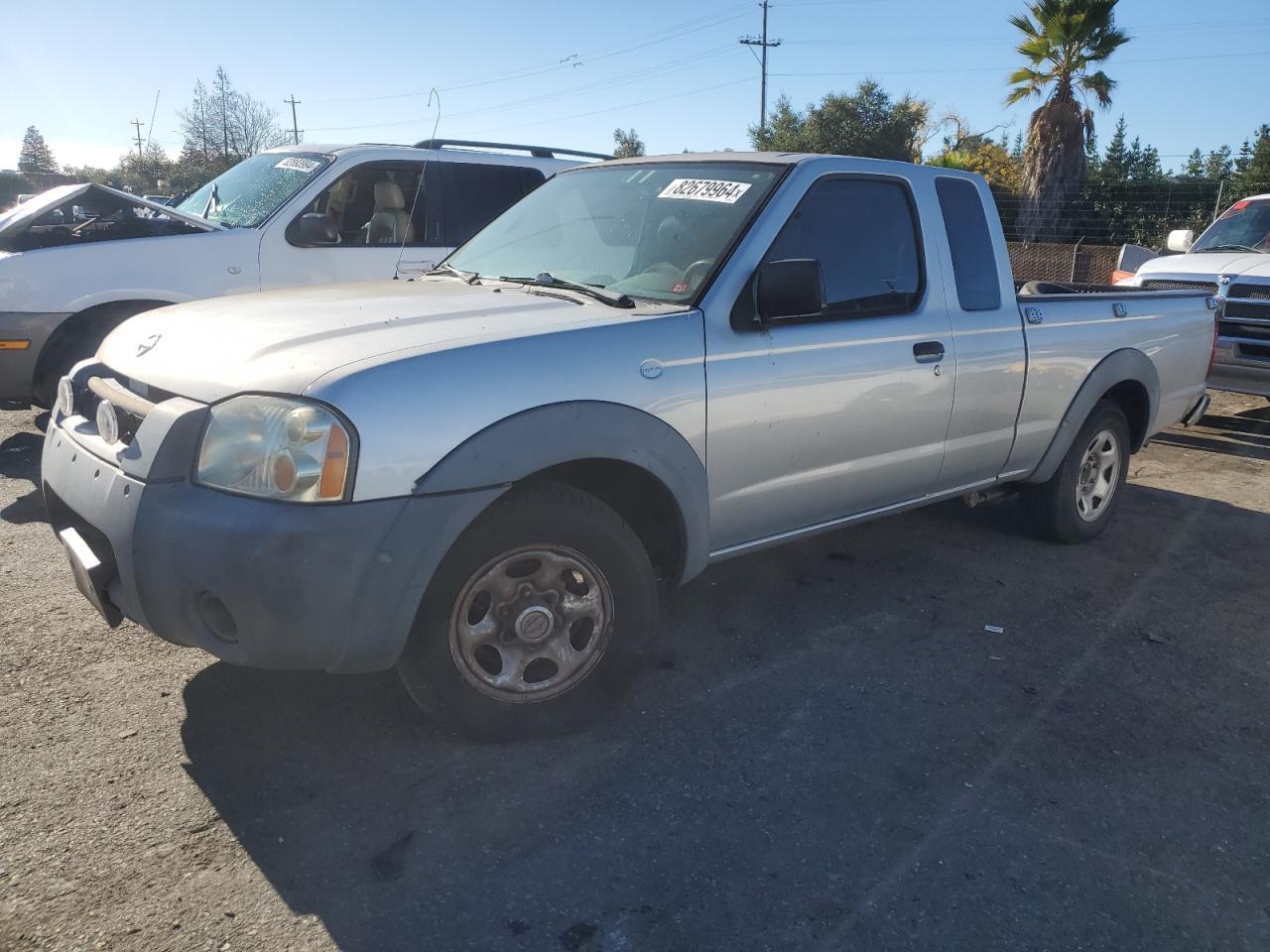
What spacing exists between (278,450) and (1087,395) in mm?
4063

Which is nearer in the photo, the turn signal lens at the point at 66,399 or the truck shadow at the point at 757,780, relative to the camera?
the truck shadow at the point at 757,780

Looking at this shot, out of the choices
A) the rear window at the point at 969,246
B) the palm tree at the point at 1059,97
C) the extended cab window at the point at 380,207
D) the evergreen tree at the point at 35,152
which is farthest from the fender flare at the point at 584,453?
the evergreen tree at the point at 35,152

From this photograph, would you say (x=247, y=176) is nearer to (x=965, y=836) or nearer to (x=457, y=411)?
(x=457, y=411)

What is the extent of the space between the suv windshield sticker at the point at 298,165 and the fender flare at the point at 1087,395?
5.23 meters

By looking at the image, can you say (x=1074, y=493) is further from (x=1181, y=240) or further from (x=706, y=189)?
(x=1181, y=240)

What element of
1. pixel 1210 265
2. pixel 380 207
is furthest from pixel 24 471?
pixel 1210 265

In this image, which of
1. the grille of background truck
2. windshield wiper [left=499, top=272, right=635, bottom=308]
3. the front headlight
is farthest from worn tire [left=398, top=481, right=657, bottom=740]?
the grille of background truck

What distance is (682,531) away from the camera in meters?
3.44

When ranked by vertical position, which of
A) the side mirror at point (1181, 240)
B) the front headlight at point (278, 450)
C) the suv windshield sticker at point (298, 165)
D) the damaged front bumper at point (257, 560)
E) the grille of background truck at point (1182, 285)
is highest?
the suv windshield sticker at point (298, 165)

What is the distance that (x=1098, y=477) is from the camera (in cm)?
562

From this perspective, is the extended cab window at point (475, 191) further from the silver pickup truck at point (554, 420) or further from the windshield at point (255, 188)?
the silver pickup truck at point (554, 420)

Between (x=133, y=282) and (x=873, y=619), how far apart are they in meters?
4.96

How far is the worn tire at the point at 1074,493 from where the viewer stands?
5.32 metres

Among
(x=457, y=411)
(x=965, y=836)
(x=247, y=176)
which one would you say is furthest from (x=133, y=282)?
(x=965, y=836)
